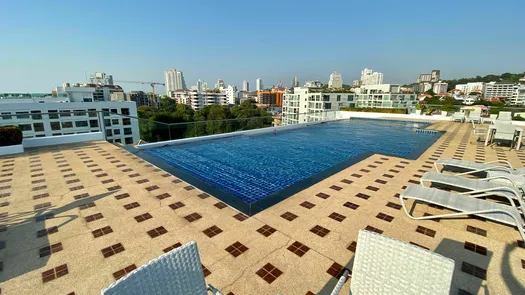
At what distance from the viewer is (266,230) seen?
2.89 meters

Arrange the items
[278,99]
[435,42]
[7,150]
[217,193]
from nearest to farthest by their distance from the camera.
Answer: [217,193], [7,150], [435,42], [278,99]

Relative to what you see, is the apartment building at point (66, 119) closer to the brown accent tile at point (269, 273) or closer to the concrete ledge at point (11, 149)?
the concrete ledge at point (11, 149)

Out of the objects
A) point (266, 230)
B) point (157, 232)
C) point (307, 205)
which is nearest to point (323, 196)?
point (307, 205)

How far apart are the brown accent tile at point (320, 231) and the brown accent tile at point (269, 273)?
2.72 feet

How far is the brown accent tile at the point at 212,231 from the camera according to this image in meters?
2.78

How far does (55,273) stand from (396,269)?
119 inches

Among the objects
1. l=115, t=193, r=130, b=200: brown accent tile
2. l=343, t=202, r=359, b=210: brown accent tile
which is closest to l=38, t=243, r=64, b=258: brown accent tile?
l=115, t=193, r=130, b=200: brown accent tile

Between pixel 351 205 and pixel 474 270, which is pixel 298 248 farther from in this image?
pixel 474 270

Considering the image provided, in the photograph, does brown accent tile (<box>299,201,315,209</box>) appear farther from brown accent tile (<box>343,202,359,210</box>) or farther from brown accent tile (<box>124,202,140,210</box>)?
brown accent tile (<box>124,202,140,210</box>)

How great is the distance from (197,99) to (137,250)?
317 feet

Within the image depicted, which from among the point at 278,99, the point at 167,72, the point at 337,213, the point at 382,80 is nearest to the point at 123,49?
the point at 337,213

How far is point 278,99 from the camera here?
10181 cm

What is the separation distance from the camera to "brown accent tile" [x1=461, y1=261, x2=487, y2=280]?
2111 mm

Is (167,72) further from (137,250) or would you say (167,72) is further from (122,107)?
(137,250)
